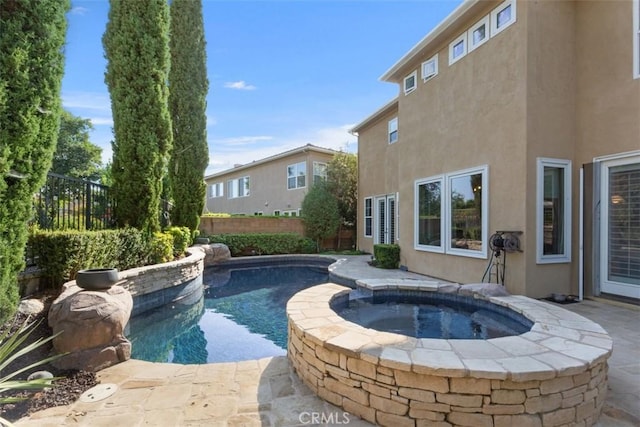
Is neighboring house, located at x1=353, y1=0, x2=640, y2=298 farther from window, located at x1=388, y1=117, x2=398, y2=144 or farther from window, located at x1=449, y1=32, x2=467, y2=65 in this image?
window, located at x1=388, y1=117, x2=398, y2=144

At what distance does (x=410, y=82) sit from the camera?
10.1 meters

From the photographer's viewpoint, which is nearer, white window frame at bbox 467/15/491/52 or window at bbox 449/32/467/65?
white window frame at bbox 467/15/491/52

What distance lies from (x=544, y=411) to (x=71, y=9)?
738 cm

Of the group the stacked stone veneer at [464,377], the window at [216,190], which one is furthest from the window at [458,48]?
the window at [216,190]

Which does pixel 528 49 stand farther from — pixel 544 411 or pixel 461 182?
pixel 544 411

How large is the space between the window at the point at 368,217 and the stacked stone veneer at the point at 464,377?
11.5 meters

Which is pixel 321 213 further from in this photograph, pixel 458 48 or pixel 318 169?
pixel 458 48

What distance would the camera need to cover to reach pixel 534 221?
6406mm

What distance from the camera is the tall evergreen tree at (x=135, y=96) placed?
8.02 metres

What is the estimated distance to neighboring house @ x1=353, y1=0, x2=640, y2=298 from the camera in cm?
604

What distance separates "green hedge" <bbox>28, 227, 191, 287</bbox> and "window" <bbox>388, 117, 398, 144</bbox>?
Result: 9483 mm

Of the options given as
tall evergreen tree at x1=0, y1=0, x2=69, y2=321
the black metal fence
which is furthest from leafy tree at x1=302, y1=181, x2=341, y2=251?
tall evergreen tree at x1=0, y1=0, x2=69, y2=321

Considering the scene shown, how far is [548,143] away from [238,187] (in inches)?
875

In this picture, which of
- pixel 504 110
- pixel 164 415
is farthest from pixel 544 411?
pixel 504 110
